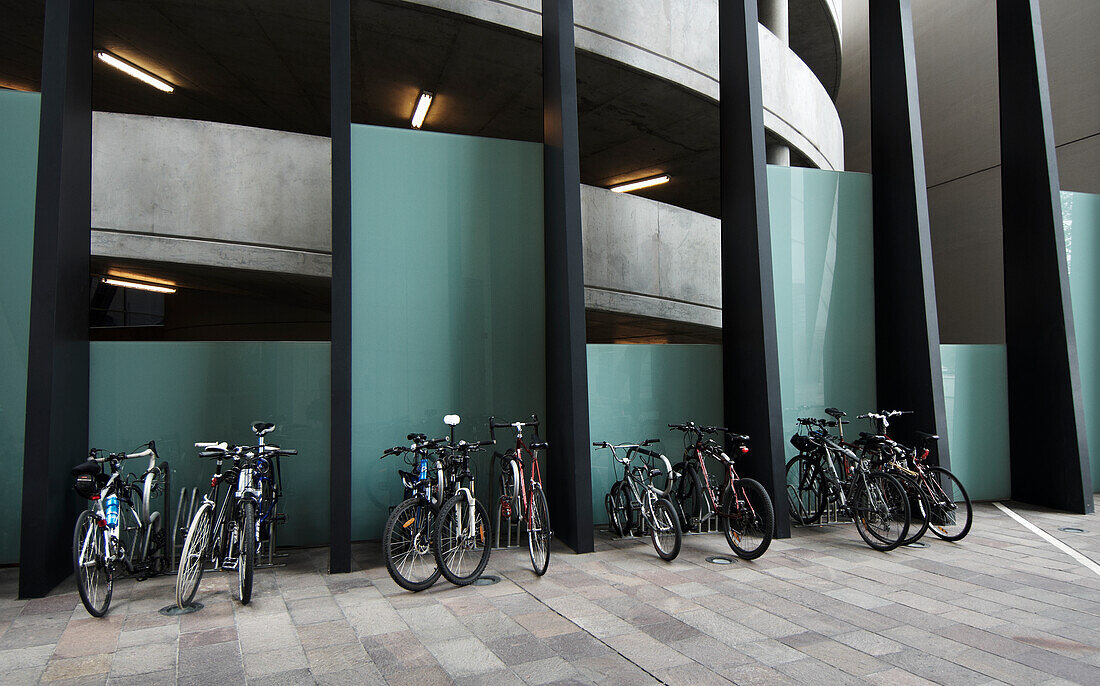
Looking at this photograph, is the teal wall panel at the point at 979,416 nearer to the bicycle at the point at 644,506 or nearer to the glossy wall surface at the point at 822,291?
the glossy wall surface at the point at 822,291

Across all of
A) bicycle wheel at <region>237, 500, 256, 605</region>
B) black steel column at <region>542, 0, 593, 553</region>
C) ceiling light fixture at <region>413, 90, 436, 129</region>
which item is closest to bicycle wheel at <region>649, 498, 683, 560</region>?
black steel column at <region>542, 0, 593, 553</region>

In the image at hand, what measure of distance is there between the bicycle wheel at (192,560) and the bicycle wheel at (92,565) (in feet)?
1.56

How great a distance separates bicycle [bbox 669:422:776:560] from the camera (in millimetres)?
5918

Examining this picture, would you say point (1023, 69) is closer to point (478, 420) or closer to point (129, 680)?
point (478, 420)

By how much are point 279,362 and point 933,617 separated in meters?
5.88

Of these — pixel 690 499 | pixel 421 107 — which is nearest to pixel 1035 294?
pixel 690 499

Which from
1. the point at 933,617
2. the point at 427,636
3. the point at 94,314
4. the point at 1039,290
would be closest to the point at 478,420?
the point at 427,636

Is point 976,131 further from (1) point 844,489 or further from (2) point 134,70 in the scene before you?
(2) point 134,70

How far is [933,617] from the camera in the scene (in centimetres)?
444

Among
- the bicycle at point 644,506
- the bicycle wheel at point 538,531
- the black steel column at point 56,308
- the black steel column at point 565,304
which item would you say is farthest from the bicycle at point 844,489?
the black steel column at point 56,308

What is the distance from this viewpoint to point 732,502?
6.14 m

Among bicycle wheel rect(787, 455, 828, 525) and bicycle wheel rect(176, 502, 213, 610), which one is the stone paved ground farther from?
bicycle wheel rect(787, 455, 828, 525)

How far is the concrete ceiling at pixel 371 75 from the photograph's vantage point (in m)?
8.18

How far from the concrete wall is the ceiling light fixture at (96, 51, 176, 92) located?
45.4ft
